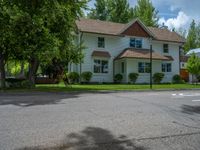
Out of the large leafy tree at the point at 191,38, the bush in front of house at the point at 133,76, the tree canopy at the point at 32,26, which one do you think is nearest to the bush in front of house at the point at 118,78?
the bush in front of house at the point at 133,76

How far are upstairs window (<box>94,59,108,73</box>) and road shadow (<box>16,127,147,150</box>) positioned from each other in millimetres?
29287

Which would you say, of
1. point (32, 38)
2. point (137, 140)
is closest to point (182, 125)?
point (137, 140)

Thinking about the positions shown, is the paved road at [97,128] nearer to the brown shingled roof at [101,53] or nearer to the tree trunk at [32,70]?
the tree trunk at [32,70]

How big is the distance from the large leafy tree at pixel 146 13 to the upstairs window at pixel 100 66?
1035 inches

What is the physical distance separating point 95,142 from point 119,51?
106 feet

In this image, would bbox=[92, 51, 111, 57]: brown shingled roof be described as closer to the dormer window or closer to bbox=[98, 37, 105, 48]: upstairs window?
bbox=[98, 37, 105, 48]: upstairs window

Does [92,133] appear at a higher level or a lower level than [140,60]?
lower

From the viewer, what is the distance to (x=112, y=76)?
126 feet

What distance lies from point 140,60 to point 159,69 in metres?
3.72

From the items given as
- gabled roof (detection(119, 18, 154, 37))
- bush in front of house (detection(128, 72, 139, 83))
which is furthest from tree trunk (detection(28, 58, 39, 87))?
gabled roof (detection(119, 18, 154, 37))

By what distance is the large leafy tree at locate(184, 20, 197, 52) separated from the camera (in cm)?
8038

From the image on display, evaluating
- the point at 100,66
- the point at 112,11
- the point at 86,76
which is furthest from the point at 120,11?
the point at 86,76

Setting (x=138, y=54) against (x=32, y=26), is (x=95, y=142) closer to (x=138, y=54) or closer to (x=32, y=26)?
(x=32, y=26)

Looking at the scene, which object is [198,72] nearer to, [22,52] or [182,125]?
[22,52]
